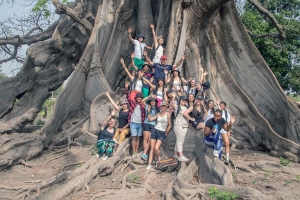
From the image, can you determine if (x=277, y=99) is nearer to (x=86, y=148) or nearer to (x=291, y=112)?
(x=291, y=112)

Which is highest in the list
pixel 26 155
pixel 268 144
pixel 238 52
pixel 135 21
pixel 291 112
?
pixel 135 21

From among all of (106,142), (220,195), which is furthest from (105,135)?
(220,195)

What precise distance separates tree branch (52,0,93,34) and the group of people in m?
2.56

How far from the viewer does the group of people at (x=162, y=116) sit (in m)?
5.31

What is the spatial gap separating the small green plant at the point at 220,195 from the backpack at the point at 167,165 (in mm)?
1365

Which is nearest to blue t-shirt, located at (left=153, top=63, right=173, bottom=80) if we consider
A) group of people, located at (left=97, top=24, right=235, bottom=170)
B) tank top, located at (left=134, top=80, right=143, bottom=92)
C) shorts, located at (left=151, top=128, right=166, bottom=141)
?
group of people, located at (left=97, top=24, right=235, bottom=170)

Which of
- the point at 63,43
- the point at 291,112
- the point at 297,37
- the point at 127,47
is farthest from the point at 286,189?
the point at 297,37

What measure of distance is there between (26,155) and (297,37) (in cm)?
1007

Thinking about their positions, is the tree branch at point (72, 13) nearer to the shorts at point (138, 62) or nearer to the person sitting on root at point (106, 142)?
the shorts at point (138, 62)

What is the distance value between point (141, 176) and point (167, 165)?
48 centimetres

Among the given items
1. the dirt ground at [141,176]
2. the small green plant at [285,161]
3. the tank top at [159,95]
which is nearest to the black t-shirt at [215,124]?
the dirt ground at [141,176]

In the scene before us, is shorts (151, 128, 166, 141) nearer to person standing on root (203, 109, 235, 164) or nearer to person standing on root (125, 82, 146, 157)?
person standing on root (125, 82, 146, 157)

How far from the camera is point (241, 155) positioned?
6.36 m

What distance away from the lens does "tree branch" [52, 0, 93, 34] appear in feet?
25.1
